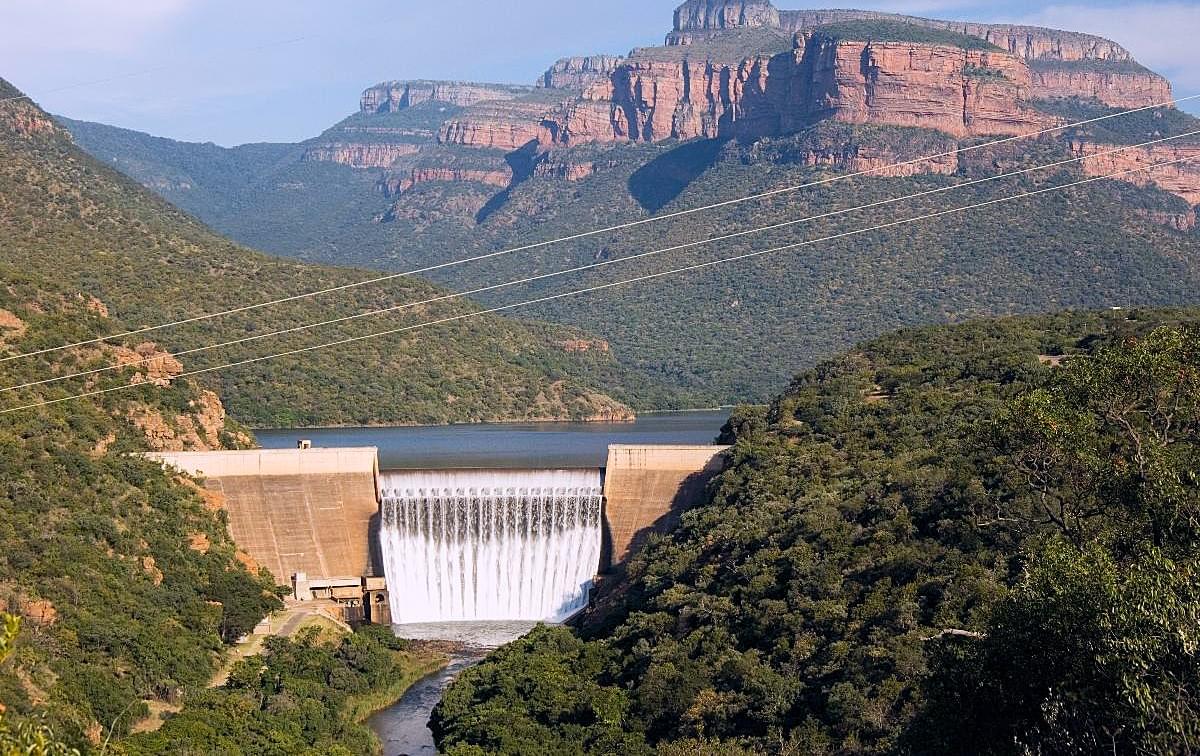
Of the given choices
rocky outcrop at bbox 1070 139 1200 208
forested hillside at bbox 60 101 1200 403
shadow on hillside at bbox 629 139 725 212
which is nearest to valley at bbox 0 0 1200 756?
forested hillside at bbox 60 101 1200 403

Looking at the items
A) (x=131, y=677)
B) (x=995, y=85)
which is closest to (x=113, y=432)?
(x=131, y=677)

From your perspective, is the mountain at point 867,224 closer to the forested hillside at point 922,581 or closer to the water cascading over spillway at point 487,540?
the water cascading over spillway at point 487,540

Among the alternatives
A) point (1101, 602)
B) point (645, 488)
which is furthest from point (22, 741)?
point (645, 488)

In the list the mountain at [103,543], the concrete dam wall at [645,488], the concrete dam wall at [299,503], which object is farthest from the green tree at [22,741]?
the concrete dam wall at [645,488]

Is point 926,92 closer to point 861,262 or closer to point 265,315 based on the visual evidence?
point 861,262

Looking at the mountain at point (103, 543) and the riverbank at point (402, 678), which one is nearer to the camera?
the mountain at point (103, 543)

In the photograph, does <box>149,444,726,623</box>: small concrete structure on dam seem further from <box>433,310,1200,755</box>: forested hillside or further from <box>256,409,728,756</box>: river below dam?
<box>433,310,1200,755</box>: forested hillside
